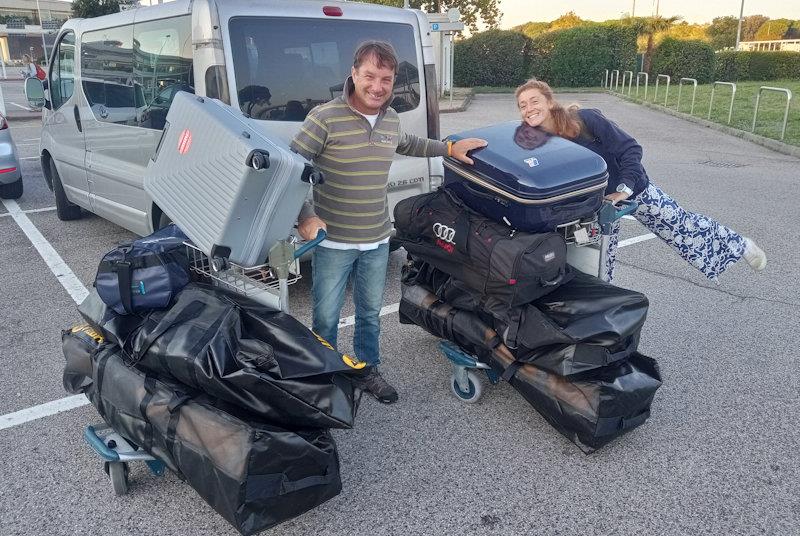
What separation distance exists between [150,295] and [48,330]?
213cm

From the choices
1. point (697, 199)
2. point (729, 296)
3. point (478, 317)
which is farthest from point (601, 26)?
point (478, 317)

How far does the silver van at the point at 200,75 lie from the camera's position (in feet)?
12.9

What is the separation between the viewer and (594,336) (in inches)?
111

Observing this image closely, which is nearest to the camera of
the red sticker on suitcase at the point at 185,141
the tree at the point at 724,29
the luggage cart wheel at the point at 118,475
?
the luggage cart wheel at the point at 118,475

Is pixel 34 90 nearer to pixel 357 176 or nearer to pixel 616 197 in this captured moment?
pixel 357 176

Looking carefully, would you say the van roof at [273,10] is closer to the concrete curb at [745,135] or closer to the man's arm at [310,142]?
the man's arm at [310,142]

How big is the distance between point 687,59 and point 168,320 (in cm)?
3293

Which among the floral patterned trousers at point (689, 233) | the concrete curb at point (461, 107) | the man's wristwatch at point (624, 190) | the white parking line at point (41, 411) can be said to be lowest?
the concrete curb at point (461, 107)

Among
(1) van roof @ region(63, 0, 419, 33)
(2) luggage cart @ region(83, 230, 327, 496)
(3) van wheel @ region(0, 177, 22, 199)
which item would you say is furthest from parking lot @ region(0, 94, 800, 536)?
(3) van wheel @ region(0, 177, 22, 199)

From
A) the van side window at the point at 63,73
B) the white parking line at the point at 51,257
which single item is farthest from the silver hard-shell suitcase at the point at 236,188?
the van side window at the point at 63,73

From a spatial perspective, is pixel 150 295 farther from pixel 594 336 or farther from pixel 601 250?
pixel 601 250

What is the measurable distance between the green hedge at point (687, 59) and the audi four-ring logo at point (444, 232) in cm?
3121

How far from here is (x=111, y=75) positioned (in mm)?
5145

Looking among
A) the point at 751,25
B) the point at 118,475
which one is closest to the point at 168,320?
the point at 118,475
